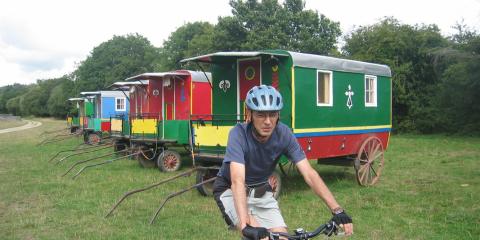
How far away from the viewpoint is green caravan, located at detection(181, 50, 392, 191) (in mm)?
9320

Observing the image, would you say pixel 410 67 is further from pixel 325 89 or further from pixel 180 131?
pixel 325 89

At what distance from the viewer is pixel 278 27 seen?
104 ft

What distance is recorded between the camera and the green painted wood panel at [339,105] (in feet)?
30.8

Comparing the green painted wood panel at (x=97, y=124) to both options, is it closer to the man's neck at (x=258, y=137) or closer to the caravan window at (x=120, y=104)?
the caravan window at (x=120, y=104)

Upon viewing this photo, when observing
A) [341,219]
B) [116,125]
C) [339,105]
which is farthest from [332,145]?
[116,125]

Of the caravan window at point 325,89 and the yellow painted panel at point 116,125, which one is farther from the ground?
the caravan window at point 325,89

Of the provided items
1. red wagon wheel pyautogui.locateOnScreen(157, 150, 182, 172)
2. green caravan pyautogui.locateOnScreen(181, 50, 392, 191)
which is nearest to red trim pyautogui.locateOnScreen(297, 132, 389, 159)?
green caravan pyautogui.locateOnScreen(181, 50, 392, 191)

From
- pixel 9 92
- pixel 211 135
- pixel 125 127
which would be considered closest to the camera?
pixel 211 135

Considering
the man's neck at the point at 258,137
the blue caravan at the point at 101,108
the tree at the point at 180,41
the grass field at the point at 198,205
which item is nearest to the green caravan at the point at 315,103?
the grass field at the point at 198,205

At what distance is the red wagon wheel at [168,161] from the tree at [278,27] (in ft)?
61.9

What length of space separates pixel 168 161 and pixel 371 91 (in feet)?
18.7

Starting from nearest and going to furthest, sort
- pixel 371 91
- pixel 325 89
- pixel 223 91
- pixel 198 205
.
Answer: pixel 198 205
pixel 325 89
pixel 223 91
pixel 371 91

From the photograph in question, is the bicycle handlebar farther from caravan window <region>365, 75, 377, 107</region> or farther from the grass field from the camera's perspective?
caravan window <region>365, 75, 377, 107</region>

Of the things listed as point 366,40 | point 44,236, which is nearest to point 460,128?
point 366,40
